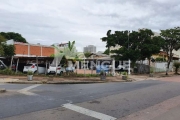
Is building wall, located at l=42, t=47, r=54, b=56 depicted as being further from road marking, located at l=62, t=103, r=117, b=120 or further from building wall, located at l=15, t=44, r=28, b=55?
road marking, located at l=62, t=103, r=117, b=120

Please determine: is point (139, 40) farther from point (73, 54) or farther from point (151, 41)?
point (73, 54)

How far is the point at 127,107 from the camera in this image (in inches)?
383

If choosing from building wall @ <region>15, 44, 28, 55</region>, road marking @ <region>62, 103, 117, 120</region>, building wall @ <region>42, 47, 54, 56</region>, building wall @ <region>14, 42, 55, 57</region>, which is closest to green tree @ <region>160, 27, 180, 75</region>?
building wall @ <region>42, 47, 54, 56</region>

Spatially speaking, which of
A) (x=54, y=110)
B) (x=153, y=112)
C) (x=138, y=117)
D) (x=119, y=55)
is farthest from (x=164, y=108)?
(x=119, y=55)

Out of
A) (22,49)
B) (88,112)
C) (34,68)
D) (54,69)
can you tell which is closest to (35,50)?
(22,49)

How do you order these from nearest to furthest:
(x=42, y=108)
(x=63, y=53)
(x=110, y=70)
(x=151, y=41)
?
(x=42, y=108) < (x=63, y=53) < (x=110, y=70) < (x=151, y=41)

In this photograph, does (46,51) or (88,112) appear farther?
(46,51)

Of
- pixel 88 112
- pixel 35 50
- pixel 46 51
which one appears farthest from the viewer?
pixel 46 51

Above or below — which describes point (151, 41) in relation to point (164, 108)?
above

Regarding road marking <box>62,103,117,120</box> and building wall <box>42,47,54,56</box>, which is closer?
road marking <box>62,103,117,120</box>

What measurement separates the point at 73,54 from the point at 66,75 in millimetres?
2477

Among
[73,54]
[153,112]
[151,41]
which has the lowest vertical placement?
[153,112]

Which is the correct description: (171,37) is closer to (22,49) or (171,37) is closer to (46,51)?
(46,51)

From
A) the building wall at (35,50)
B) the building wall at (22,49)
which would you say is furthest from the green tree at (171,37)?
the building wall at (22,49)
